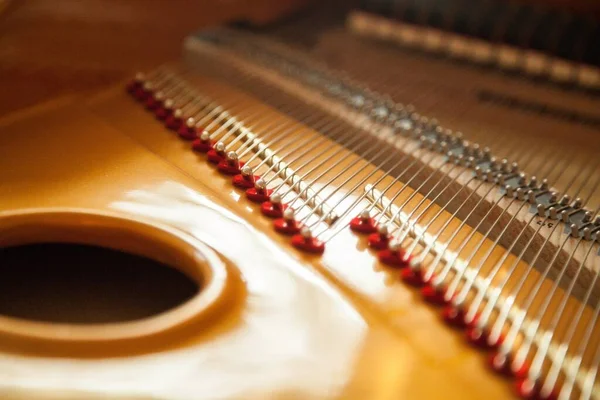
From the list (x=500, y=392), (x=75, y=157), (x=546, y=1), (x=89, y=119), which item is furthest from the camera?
(x=546, y=1)

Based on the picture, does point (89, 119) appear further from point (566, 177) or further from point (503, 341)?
point (566, 177)

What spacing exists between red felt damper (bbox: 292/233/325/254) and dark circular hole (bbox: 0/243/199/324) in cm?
33

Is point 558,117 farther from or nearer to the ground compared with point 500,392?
farther from the ground

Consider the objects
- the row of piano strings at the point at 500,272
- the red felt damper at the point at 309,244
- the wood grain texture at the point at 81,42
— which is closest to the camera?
the row of piano strings at the point at 500,272

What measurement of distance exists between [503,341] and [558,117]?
1172 millimetres

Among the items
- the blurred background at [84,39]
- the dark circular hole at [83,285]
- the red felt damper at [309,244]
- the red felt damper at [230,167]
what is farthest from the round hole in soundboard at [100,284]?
the blurred background at [84,39]

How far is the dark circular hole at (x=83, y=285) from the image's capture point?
59.7 inches

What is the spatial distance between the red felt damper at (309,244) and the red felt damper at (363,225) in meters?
0.10

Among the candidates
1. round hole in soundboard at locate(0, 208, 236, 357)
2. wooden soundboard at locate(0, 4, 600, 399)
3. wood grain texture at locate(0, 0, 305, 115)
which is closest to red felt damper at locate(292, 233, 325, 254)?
wooden soundboard at locate(0, 4, 600, 399)

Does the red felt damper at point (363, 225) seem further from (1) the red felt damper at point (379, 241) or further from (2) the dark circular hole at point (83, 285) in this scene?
(2) the dark circular hole at point (83, 285)

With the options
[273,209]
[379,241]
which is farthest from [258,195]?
[379,241]

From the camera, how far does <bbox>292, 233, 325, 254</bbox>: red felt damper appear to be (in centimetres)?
134

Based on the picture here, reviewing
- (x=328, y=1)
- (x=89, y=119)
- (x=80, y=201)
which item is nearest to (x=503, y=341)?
(x=80, y=201)

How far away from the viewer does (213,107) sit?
1851mm
